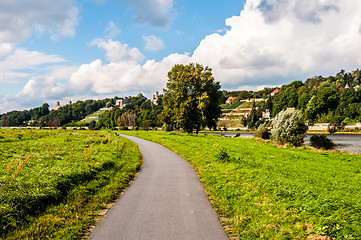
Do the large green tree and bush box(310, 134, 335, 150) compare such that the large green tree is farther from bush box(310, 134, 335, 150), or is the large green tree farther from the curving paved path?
the curving paved path

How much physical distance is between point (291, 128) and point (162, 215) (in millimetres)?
27182

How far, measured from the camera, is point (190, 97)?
1602 inches

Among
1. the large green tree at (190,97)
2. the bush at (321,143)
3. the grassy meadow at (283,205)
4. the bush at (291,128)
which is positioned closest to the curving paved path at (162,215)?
the grassy meadow at (283,205)

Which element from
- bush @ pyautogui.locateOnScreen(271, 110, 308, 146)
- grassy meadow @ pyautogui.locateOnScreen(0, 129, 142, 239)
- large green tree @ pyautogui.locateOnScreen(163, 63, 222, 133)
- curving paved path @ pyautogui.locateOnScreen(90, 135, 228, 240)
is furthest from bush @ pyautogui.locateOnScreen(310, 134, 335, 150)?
grassy meadow @ pyautogui.locateOnScreen(0, 129, 142, 239)

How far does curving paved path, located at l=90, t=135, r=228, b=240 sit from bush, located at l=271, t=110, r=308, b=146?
23.2 m

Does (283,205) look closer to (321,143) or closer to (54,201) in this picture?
(54,201)

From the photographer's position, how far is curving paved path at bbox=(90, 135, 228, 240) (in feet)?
18.8

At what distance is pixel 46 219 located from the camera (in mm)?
6523

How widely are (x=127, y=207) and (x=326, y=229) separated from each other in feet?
19.4

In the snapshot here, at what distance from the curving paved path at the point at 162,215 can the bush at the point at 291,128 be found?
2325cm

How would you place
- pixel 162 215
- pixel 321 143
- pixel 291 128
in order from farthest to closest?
pixel 321 143, pixel 291 128, pixel 162 215

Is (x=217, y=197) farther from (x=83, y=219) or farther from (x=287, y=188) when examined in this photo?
(x=83, y=219)

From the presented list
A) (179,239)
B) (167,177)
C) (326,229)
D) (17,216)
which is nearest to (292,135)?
(167,177)

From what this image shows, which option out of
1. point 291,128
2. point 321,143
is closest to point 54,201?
point 291,128
